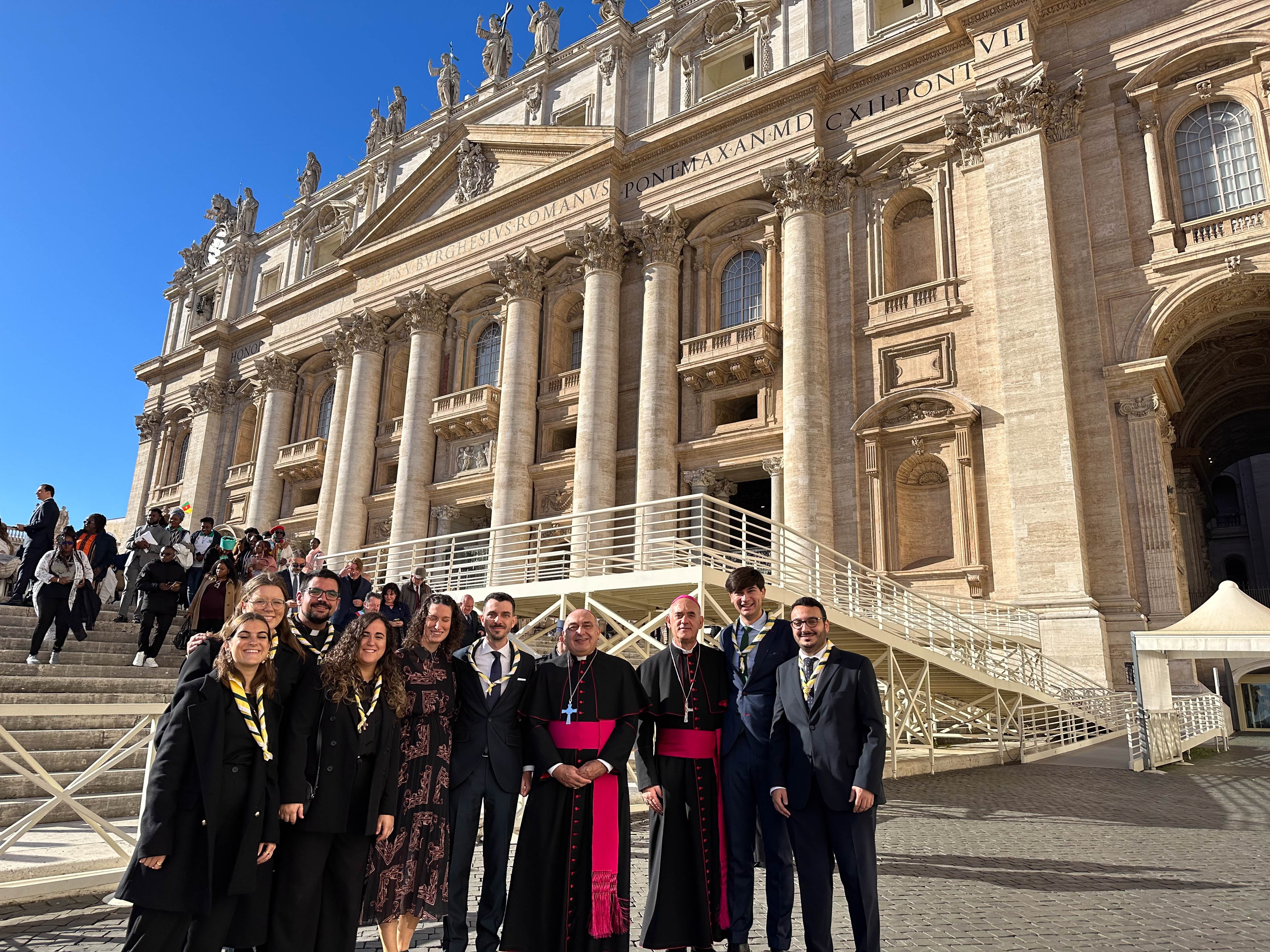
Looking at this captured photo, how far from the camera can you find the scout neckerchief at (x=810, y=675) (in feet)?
15.9

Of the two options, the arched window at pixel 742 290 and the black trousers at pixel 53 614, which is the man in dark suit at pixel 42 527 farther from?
the arched window at pixel 742 290

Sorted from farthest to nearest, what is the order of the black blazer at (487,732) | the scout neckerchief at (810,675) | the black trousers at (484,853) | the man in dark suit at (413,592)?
the man in dark suit at (413,592) → the black blazer at (487,732) → the scout neckerchief at (810,675) → the black trousers at (484,853)

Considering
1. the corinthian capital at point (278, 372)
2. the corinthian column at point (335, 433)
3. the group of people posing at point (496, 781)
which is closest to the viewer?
the group of people posing at point (496, 781)

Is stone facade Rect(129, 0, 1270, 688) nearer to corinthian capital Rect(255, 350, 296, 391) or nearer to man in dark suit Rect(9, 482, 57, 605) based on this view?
corinthian capital Rect(255, 350, 296, 391)

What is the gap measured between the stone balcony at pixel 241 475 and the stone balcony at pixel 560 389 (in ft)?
51.9

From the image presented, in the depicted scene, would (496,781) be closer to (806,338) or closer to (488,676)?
(488,676)

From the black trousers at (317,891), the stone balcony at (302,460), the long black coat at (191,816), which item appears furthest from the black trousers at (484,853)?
the stone balcony at (302,460)

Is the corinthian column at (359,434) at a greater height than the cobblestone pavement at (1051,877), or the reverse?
the corinthian column at (359,434)

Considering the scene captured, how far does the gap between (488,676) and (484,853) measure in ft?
3.47

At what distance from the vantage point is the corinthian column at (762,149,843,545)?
20.3 metres

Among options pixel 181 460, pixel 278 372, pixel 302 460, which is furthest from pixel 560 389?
pixel 181 460

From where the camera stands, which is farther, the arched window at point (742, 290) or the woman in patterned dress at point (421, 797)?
the arched window at point (742, 290)

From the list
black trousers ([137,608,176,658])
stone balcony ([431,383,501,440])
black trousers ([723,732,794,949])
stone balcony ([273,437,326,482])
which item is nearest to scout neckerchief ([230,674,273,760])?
black trousers ([723,732,794,949])

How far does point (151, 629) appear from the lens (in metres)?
11.7
